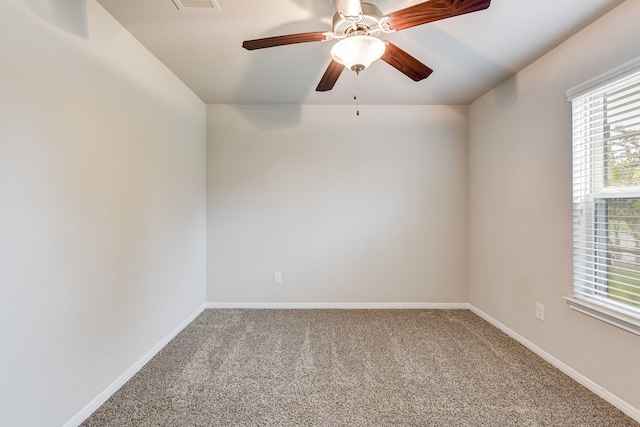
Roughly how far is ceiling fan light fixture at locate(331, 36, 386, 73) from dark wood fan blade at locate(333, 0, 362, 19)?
100mm

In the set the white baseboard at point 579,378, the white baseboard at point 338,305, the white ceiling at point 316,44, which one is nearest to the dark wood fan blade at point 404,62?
the white ceiling at point 316,44

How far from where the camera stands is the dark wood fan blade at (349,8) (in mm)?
1236

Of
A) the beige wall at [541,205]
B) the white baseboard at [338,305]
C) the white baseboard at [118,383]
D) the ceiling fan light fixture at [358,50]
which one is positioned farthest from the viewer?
the white baseboard at [338,305]

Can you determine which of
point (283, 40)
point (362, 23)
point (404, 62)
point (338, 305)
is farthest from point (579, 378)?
point (283, 40)

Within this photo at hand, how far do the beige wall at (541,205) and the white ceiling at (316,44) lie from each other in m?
0.17

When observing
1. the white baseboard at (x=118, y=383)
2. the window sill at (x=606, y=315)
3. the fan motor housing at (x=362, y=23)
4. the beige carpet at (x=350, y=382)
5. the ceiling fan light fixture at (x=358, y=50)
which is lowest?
the beige carpet at (x=350, y=382)

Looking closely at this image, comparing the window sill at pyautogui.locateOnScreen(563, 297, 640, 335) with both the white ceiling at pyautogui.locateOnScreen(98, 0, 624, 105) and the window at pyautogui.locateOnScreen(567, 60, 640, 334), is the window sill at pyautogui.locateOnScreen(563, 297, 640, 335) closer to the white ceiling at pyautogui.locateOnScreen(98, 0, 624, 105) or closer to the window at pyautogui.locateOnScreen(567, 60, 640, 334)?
the window at pyautogui.locateOnScreen(567, 60, 640, 334)

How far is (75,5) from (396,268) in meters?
3.31

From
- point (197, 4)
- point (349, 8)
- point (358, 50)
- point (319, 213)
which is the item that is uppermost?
point (197, 4)

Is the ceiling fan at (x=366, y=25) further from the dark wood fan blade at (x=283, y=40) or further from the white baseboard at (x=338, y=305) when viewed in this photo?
the white baseboard at (x=338, y=305)

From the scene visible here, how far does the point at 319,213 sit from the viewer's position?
3.28m

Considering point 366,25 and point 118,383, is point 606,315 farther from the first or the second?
point 118,383

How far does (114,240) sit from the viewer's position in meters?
1.84

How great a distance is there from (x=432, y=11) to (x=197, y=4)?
1305 millimetres
